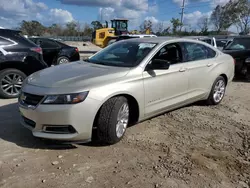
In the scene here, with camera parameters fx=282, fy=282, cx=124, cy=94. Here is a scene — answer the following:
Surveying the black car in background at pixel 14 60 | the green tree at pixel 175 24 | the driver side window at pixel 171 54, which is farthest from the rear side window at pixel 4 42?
the green tree at pixel 175 24

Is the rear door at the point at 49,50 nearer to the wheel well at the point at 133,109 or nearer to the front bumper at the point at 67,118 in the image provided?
the wheel well at the point at 133,109

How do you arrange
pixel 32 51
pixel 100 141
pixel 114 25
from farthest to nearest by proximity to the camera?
pixel 114 25 → pixel 32 51 → pixel 100 141

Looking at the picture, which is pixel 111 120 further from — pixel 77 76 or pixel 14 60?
pixel 14 60

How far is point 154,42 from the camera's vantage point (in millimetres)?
4879

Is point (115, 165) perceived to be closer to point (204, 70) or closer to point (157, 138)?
point (157, 138)

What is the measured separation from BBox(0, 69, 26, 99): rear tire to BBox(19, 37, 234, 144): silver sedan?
2.34 m

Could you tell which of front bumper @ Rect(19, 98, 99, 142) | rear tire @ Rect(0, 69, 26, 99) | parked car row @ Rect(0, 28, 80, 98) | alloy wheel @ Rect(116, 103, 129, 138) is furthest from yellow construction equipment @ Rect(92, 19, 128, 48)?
front bumper @ Rect(19, 98, 99, 142)

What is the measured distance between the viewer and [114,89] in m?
3.84

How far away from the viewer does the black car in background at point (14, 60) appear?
6.38 metres

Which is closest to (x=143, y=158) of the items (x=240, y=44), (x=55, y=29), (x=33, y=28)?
(x=240, y=44)

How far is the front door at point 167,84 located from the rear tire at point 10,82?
3506 mm

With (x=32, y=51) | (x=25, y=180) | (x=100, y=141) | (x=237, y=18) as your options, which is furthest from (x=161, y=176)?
(x=237, y=18)

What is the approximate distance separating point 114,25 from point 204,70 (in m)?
23.0

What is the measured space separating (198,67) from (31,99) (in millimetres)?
3186
